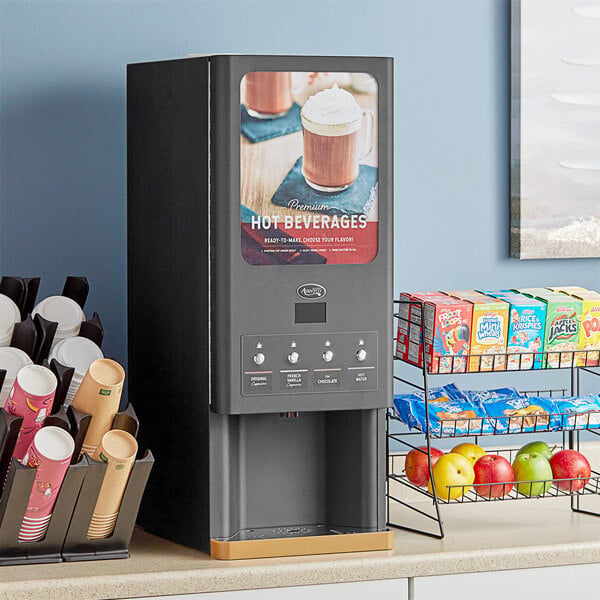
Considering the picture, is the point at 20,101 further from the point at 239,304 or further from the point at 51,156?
the point at 239,304

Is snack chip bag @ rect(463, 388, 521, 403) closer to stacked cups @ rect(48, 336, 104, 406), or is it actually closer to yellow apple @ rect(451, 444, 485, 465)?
Result: yellow apple @ rect(451, 444, 485, 465)

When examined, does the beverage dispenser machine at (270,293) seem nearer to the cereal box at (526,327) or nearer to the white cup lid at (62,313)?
the white cup lid at (62,313)

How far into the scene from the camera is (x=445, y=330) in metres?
1.77

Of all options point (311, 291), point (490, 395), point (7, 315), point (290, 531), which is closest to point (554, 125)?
point (490, 395)

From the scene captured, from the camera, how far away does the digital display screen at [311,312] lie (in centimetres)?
160

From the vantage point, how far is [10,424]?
154 cm

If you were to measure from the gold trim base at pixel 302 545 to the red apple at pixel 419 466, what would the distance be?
18cm

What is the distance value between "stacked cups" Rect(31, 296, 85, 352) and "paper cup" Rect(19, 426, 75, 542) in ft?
0.76

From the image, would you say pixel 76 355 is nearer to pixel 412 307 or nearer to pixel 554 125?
pixel 412 307

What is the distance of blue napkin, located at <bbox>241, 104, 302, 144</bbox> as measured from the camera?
61.5 inches

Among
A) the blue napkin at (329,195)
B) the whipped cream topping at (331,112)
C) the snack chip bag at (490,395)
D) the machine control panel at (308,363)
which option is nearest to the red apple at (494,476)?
the snack chip bag at (490,395)

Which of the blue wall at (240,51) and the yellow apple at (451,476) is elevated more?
the blue wall at (240,51)

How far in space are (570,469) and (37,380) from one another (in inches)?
38.3

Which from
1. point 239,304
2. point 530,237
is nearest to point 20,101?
point 239,304
